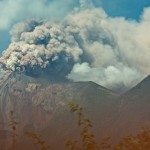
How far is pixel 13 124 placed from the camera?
1411 centimetres

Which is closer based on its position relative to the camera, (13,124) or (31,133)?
(31,133)

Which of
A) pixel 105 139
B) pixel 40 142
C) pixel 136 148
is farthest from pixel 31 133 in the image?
pixel 136 148

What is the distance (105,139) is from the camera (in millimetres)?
10938

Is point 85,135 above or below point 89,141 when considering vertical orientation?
above

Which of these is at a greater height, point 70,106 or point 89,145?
point 70,106

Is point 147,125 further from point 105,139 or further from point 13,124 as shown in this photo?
point 13,124

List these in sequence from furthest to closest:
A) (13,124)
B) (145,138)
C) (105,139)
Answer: (13,124)
(145,138)
(105,139)

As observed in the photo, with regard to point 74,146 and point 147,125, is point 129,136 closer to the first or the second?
point 147,125

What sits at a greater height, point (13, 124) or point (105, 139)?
point (13, 124)

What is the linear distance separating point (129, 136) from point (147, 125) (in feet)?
2.11

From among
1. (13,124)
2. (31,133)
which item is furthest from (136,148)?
(13,124)

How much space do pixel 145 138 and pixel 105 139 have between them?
1417 millimetres

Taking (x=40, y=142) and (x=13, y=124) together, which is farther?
(x=13, y=124)

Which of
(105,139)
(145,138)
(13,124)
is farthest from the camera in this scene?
(13,124)
